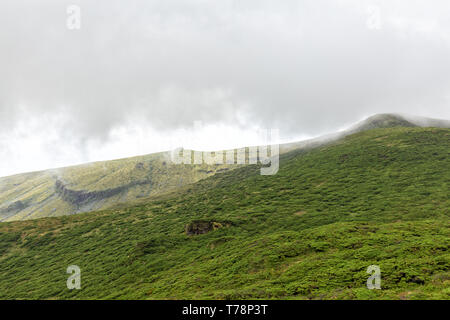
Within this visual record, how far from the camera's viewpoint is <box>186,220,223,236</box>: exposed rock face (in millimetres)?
48594

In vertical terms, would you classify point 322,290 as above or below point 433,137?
below

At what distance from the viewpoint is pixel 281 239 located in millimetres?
32938

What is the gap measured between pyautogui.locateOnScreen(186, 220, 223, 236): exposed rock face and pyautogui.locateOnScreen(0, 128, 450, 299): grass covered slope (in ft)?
1.68

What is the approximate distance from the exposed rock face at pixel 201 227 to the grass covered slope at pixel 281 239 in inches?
20.1

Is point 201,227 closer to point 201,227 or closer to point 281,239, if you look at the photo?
point 201,227

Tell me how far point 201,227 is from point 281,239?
66.9 feet

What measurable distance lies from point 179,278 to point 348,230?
71.8 ft

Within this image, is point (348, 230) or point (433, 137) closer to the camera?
point (348, 230)

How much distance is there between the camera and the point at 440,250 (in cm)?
2184

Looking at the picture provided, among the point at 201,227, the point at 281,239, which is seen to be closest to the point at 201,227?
the point at 201,227

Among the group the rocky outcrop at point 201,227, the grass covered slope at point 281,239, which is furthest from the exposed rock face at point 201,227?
the grass covered slope at point 281,239

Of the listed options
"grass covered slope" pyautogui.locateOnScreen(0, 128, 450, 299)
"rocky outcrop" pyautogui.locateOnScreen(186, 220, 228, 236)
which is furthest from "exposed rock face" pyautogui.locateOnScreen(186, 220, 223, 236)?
"grass covered slope" pyautogui.locateOnScreen(0, 128, 450, 299)
